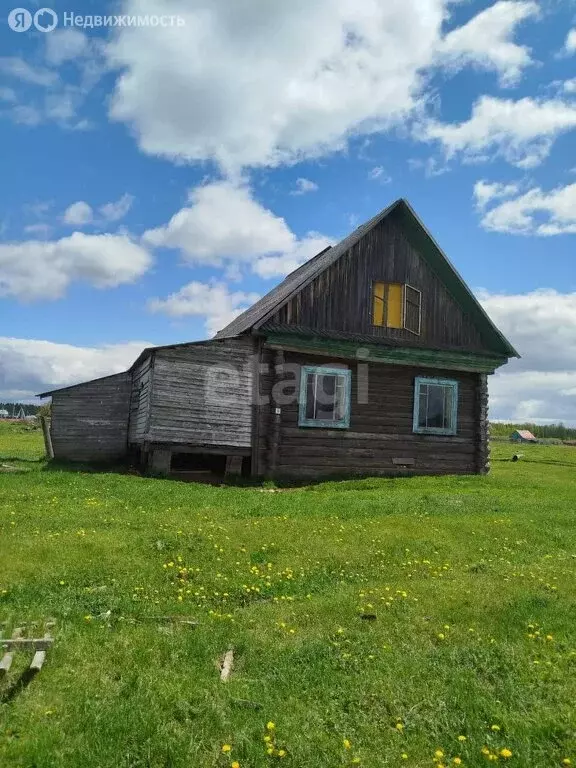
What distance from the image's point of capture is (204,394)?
18750 millimetres

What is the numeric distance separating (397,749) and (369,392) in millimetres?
16671

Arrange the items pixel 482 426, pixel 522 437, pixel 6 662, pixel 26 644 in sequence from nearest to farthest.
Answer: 1. pixel 6 662
2. pixel 26 644
3. pixel 482 426
4. pixel 522 437

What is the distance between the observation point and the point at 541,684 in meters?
5.57

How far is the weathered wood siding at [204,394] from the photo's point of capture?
720 inches

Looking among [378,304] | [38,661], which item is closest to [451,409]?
[378,304]

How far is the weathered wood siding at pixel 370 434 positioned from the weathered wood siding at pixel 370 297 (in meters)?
1.17

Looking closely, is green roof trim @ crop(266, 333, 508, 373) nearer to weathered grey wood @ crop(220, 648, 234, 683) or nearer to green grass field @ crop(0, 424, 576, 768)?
green grass field @ crop(0, 424, 576, 768)

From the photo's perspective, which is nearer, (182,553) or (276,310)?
(182,553)

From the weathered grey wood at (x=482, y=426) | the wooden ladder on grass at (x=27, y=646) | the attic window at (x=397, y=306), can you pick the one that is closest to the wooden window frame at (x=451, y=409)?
the weathered grey wood at (x=482, y=426)

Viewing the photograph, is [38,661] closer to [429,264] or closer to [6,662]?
[6,662]

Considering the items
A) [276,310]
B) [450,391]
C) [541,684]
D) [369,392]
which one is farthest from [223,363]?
[541,684]

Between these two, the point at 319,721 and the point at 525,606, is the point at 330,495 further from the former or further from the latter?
the point at 319,721

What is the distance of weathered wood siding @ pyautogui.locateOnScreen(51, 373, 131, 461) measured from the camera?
2209 centimetres

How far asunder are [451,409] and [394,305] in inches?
177
